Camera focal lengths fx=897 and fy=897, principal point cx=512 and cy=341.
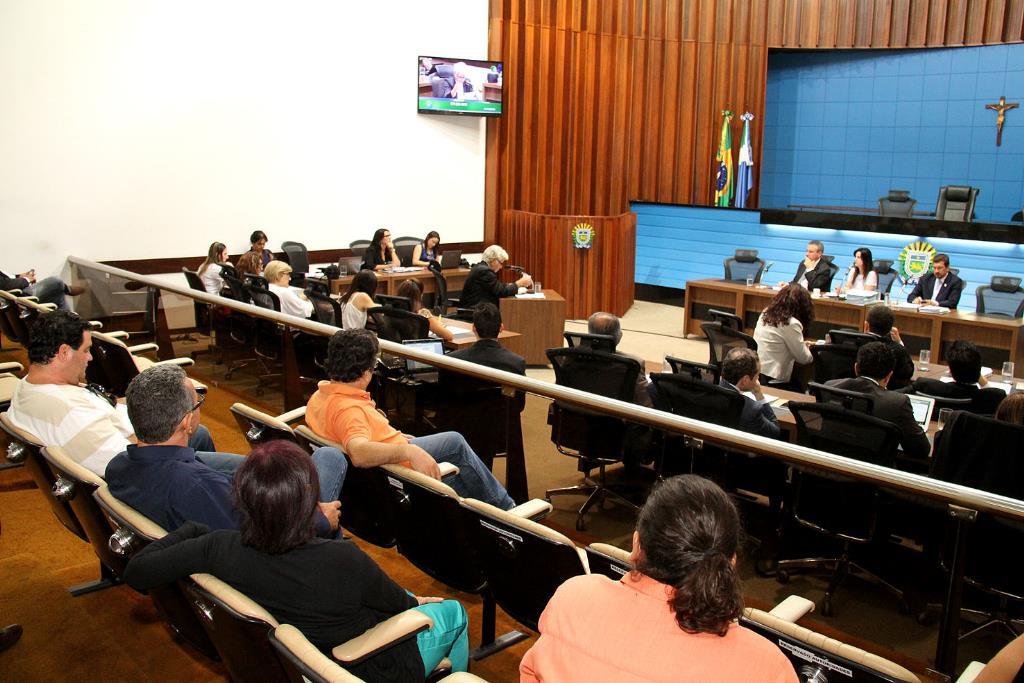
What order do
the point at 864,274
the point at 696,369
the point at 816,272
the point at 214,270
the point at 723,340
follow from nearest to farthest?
the point at 696,369, the point at 723,340, the point at 214,270, the point at 864,274, the point at 816,272

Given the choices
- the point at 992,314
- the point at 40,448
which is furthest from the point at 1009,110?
the point at 40,448

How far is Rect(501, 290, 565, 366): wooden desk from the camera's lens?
9.20 meters

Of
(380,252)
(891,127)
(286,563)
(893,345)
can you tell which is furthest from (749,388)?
(891,127)

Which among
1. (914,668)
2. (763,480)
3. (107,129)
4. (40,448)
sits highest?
(107,129)

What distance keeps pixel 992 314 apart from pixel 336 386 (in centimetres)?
731

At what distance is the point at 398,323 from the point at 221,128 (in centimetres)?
545

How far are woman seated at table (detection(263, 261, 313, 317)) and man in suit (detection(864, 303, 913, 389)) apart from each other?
4548mm

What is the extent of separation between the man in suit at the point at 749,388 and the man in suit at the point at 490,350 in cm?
113

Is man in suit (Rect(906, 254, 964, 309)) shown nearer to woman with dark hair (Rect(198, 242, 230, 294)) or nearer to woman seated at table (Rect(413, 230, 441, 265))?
woman seated at table (Rect(413, 230, 441, 265))

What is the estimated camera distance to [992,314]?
8.57 m

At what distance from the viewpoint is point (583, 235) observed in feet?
38.2

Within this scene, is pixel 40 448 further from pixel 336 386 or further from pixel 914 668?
pixel 914 668

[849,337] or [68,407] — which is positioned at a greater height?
[68,407]

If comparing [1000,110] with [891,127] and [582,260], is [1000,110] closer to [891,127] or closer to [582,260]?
[891,127]
